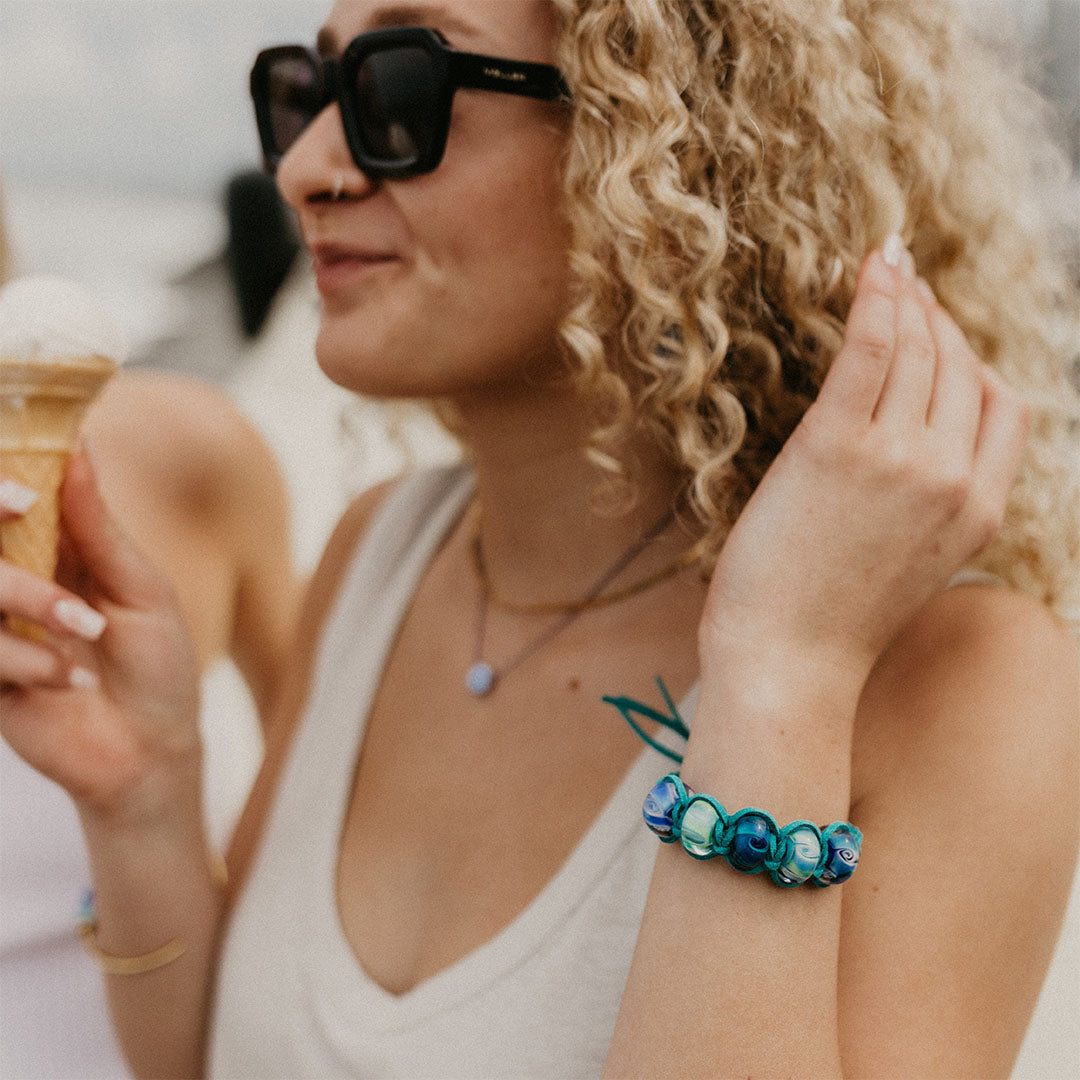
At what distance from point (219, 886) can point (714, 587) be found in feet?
3.52

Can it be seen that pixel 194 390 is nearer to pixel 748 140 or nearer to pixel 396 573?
pixel 396 573

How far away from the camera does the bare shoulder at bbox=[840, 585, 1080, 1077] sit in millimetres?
1038

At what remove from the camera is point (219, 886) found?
1.74 m

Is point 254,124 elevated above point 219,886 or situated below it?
above

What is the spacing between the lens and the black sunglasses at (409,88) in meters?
1.33

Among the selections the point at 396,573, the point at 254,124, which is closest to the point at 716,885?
the point at 396,573

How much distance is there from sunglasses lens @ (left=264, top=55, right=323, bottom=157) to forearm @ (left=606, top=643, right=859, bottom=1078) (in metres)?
1.06

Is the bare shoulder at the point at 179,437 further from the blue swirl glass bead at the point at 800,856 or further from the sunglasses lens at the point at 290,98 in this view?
the blue swirl glass bead at the point at 800,856

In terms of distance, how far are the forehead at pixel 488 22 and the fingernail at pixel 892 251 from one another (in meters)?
0.50

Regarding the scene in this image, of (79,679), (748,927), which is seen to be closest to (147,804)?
(79,679)

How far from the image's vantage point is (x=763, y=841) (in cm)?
98

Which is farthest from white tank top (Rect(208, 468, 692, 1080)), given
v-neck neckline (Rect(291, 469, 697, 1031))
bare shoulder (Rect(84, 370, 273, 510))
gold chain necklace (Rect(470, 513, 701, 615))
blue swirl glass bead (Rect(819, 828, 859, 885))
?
bare shoulder (Rect(84, 370, 273, 510))

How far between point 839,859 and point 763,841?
0.08 meters

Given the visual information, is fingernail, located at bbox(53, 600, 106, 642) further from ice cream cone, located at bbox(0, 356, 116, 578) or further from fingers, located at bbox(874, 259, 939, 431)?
fingers, located at bbox(874, 259, 939, 431)
